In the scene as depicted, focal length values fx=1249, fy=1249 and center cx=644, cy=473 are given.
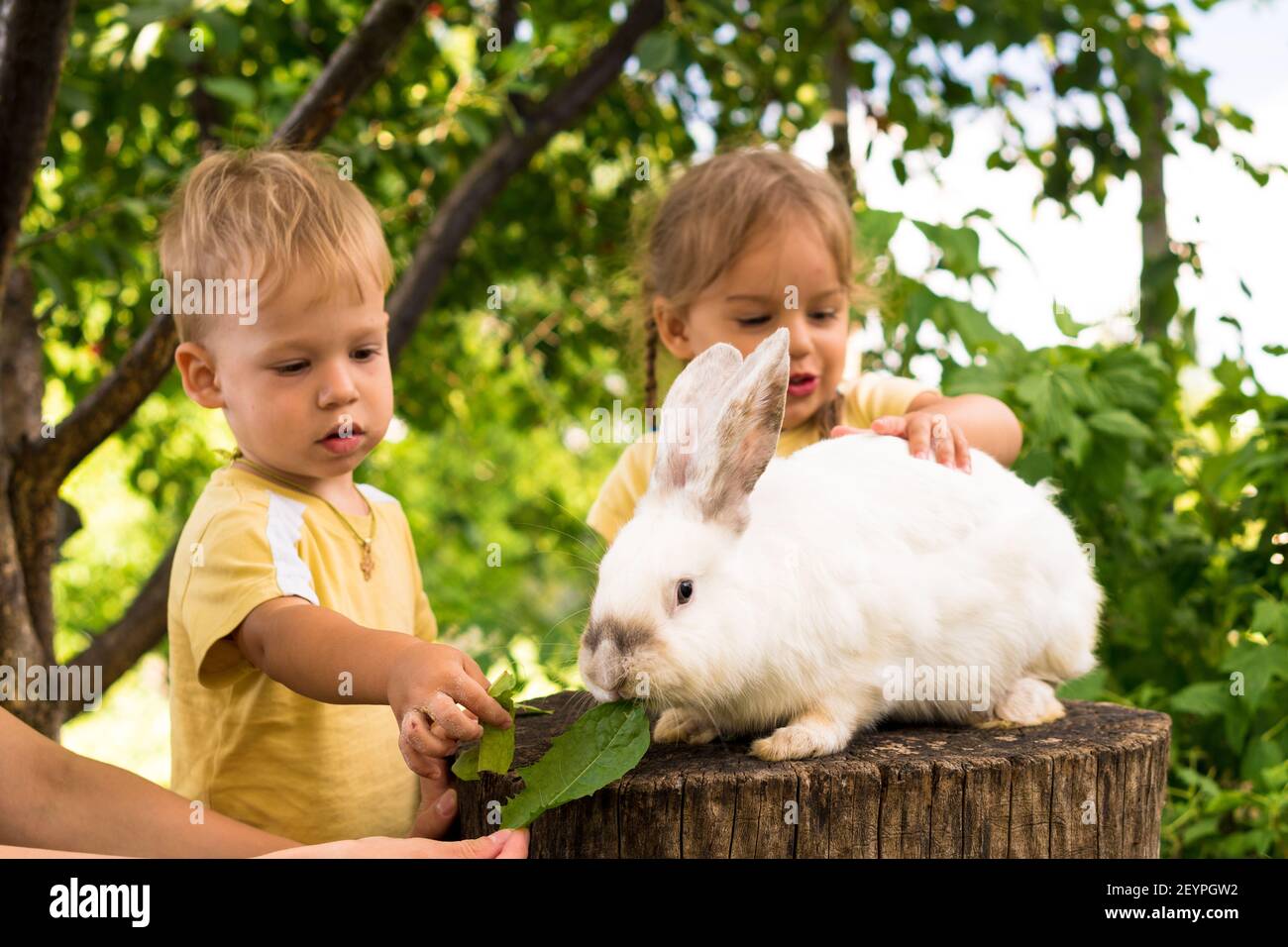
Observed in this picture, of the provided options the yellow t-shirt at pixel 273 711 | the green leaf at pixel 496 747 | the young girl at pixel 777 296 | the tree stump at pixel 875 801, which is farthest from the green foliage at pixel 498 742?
the young girl at pixel 777 296

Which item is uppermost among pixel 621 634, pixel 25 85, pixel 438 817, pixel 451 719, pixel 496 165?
pixel 496 165

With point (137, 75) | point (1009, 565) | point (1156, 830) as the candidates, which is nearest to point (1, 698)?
point (137, 75)

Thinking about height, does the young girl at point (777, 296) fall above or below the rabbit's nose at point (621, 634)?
above

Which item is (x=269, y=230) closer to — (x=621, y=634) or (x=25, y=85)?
(x=25, y=85)

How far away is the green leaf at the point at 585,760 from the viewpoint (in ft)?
6.47

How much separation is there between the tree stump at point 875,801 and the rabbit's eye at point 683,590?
0.28m

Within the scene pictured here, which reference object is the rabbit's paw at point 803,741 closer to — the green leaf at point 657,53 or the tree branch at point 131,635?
the green leaf at point 657,53

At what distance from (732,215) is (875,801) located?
174cm

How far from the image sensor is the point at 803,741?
6.94 ft

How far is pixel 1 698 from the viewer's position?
3492 millimetres

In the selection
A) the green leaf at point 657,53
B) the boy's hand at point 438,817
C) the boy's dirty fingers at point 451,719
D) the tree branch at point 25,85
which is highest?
the green leaf at point 657,53

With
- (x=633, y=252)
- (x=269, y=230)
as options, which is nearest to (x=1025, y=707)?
(x=269, y=230)

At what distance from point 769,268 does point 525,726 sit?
1.37m
